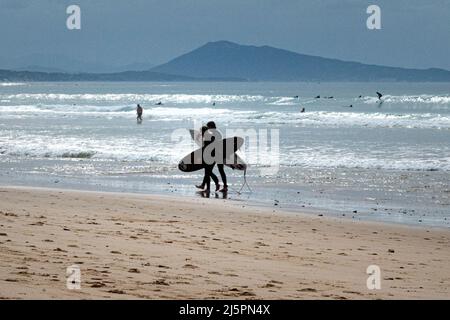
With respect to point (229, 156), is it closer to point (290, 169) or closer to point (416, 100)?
point (290, 169)

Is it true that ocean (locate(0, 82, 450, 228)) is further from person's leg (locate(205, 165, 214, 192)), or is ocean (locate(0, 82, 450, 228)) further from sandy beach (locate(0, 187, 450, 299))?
sandy beach (locate(0, 187, 450, 299))

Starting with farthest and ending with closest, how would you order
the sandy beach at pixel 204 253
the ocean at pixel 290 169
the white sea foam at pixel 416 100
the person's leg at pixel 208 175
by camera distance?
the white sea foam at pixel 416 100, the person's leg at pixel 208 175, the ocean at pixel 290 169, the sandy beach at pixel 204 253

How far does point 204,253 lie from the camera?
8.71 m

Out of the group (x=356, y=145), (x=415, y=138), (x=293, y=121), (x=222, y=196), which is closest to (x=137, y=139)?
(x=356, y=145)

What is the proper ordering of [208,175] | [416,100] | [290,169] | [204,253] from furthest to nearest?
1. [416,100]
2. [290,169]
3. [208,175]
4. [204,253]

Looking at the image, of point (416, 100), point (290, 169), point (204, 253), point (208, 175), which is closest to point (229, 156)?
point (208, 175)

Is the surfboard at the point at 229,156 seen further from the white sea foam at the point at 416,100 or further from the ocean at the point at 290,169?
the white sea foam at the point at 416,100

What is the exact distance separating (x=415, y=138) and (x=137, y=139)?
10.3 meters

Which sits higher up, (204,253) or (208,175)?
(208,175)

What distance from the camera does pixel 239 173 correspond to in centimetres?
1889

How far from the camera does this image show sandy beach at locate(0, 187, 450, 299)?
6.90 m

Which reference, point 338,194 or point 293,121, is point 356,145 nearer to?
point 338,194

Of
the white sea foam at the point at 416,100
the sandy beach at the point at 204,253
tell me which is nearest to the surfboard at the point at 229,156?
the sandy beach at the point at 204,253

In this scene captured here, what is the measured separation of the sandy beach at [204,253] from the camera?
22.6 ft
